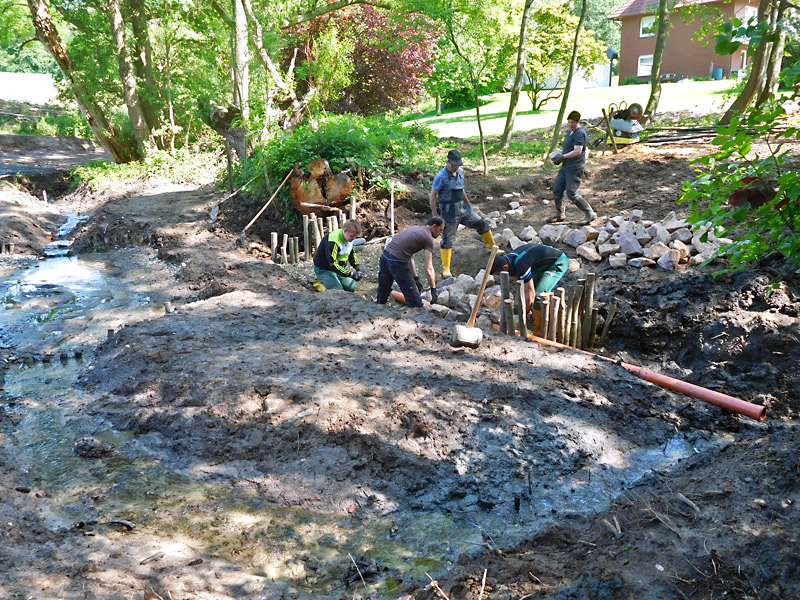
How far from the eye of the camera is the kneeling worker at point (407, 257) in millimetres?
8422

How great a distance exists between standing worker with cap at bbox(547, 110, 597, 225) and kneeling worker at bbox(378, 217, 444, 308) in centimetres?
331

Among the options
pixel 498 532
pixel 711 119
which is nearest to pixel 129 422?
pixel 498 532

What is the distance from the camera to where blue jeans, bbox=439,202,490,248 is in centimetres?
1023

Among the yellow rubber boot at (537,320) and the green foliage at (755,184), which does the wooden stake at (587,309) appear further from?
the green foliage at (755,184)

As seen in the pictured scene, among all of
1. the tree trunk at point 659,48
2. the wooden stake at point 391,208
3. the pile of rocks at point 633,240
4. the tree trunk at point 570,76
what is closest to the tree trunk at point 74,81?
the wooden stake at point 391,208

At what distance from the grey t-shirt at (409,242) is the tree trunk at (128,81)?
53.7 ft

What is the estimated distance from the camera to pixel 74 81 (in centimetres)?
2042

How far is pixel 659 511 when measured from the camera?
4.46 meters

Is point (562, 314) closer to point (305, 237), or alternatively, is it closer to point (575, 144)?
point (575, 144)

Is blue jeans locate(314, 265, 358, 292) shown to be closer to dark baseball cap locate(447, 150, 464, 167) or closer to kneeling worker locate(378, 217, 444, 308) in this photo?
kneeling worker locate(378, 217, 444, 308)

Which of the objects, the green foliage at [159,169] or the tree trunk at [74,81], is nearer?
the tree trunk at [74,81]

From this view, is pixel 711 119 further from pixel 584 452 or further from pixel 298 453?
pixel 298 453

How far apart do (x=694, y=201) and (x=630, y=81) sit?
125 ft

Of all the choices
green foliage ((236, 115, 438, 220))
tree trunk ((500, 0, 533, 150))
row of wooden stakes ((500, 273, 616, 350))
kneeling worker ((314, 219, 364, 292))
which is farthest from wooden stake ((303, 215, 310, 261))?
tree trunk ((500, 0, 533, 150))
